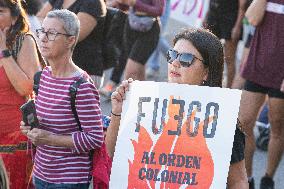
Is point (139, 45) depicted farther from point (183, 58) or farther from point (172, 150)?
point (172, 150)

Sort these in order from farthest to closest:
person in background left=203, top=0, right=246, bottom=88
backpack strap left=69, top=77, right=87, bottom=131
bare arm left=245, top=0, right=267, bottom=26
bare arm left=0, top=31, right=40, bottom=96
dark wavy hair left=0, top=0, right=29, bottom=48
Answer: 1. person in background left=203, top=0, right=246, bottom=88
2. bare arm left=245, top=0, right=267, bottom=26
3. dark wavy hair left=0, top=0, right=29, bottom=48
4. bare arm left=0, top=31, right=40, bottom=96
5. backpack strap left=69, top=77, right=87, bottom=131

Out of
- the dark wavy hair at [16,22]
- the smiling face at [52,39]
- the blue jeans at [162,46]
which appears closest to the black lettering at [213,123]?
the smiling face at [52,39]

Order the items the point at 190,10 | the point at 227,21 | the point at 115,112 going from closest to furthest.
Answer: the point at 115,112
the point at 227,21
the point at 190,10

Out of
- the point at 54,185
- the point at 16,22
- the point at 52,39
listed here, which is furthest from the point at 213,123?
the point at 16,22

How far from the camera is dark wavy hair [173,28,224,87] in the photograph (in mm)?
3500

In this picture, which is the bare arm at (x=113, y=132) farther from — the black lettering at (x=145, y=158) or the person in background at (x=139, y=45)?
the person in background at (x=139, y=45)

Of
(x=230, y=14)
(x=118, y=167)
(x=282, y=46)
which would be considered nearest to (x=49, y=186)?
(x=118, y=167)

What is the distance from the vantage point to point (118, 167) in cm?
330

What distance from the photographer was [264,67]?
5.90 metres

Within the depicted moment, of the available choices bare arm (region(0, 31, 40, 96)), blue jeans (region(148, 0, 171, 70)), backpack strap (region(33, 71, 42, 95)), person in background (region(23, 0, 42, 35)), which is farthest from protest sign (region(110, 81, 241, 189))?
blue jeans (region(148, 0, 171, 70))

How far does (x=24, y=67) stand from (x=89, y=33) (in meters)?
1.55

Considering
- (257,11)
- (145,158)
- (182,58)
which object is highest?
(182,58)

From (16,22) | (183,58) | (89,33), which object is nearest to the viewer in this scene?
(183,58)

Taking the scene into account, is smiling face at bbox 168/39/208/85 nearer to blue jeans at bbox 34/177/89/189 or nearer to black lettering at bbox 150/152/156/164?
black lettering at bbox 150/152/156/164
